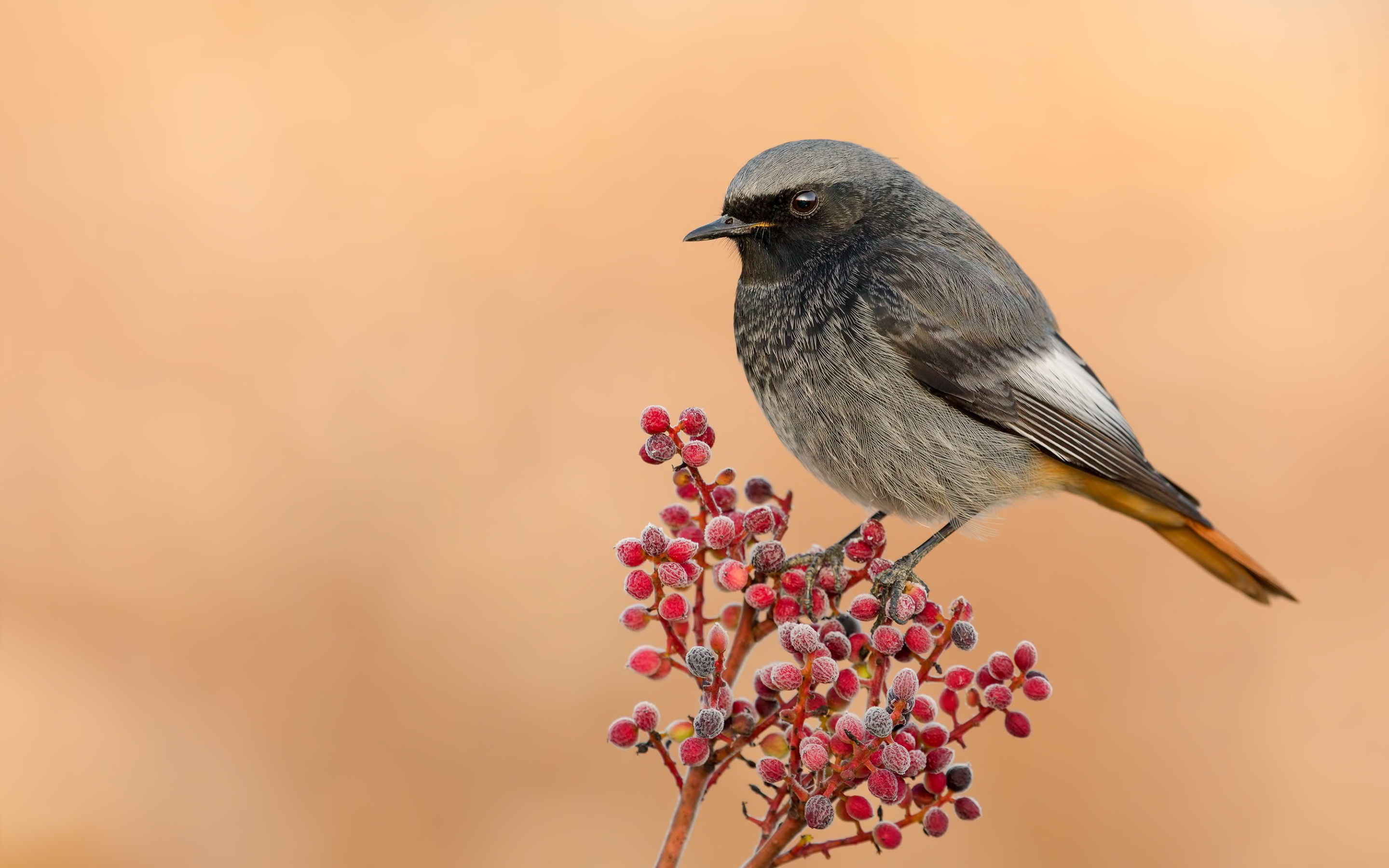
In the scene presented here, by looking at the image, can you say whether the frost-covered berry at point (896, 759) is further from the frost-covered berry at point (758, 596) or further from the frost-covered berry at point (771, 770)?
the frost-covered berry at point (758, 596)

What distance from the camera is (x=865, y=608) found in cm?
212

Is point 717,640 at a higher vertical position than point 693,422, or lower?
lower

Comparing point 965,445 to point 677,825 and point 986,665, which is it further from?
point 677,825

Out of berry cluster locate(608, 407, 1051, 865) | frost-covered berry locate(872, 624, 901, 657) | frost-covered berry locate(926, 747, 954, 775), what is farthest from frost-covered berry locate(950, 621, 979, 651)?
frost-covered berry locate(926, 747, 954, 775)

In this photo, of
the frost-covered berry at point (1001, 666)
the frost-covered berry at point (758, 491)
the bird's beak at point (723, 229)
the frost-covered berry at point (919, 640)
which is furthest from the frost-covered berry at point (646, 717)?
the bird's beak at point (723, 229)

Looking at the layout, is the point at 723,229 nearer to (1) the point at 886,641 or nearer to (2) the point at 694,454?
(2) the point at 694,454

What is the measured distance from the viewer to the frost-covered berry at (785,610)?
2.02m

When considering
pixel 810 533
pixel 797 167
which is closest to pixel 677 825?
pixel 797 167

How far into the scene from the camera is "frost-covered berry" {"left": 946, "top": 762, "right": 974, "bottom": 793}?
1969 mm

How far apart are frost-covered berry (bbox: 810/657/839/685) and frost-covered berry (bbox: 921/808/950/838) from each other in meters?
0.30

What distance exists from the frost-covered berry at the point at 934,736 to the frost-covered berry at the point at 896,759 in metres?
0.16

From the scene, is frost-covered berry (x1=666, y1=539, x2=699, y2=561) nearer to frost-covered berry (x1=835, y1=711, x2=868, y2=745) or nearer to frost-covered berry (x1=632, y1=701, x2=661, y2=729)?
frost-covered berry (x1=632, y1=701, x2=661, y2=729)

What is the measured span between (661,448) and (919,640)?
0.61m

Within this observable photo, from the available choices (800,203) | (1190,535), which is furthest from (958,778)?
(1190,535)
